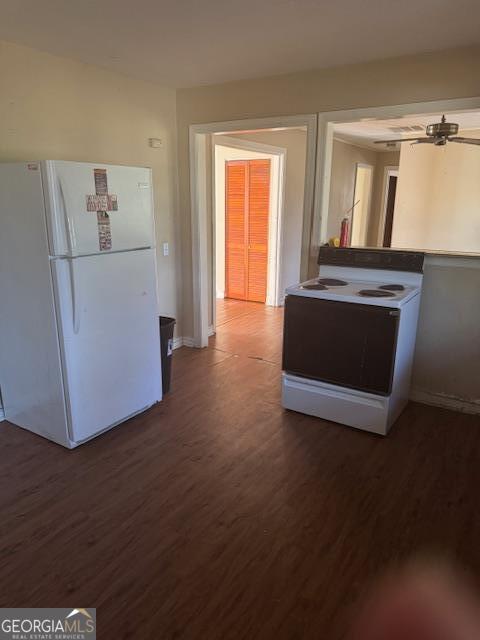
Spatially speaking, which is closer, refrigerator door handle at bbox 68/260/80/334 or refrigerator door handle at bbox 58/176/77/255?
refrigerator door handle at bbox 58/176/77/255

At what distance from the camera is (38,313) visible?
2.57 m

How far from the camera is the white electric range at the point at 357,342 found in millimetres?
2734

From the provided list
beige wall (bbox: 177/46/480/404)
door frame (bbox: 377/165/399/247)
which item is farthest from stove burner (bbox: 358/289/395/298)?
door frame (bbox: 377/165/399/247)

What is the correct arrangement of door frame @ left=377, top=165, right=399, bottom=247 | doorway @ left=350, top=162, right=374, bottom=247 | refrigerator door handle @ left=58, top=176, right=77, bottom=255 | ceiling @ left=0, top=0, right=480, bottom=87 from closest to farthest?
ceiling @ left=0, top=0, right=480, bottom=87, refrigerator door handle @ left=58, top=176, right=77, bottom=255, doorway @ left=350, top=162, right=374, bottom=247, door frame @ left=377, top=165, right=399, bottom=247

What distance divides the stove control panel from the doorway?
15.1 feet

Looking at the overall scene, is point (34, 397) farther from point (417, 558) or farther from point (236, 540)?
point (417, 558)

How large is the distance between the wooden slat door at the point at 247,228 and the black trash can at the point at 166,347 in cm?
296

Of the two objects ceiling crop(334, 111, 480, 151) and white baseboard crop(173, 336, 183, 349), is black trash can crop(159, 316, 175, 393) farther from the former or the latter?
ceiling crop(334, 111, 480, 151)

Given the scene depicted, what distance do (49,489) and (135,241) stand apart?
1.56 metres

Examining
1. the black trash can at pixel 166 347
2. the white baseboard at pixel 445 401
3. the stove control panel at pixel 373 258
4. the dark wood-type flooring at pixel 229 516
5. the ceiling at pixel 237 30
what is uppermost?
the ceiling at pixel 237 30

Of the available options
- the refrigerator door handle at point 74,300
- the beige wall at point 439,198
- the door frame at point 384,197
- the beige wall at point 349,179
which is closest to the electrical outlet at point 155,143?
the refrigerator door handle at point 74,300

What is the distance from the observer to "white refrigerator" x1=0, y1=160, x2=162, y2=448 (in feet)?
7.81

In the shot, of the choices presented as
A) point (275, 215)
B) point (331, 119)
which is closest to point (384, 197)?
point (275, 215)

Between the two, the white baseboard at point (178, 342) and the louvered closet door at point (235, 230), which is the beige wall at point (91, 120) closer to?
the white baseboard at point (178, 342)
